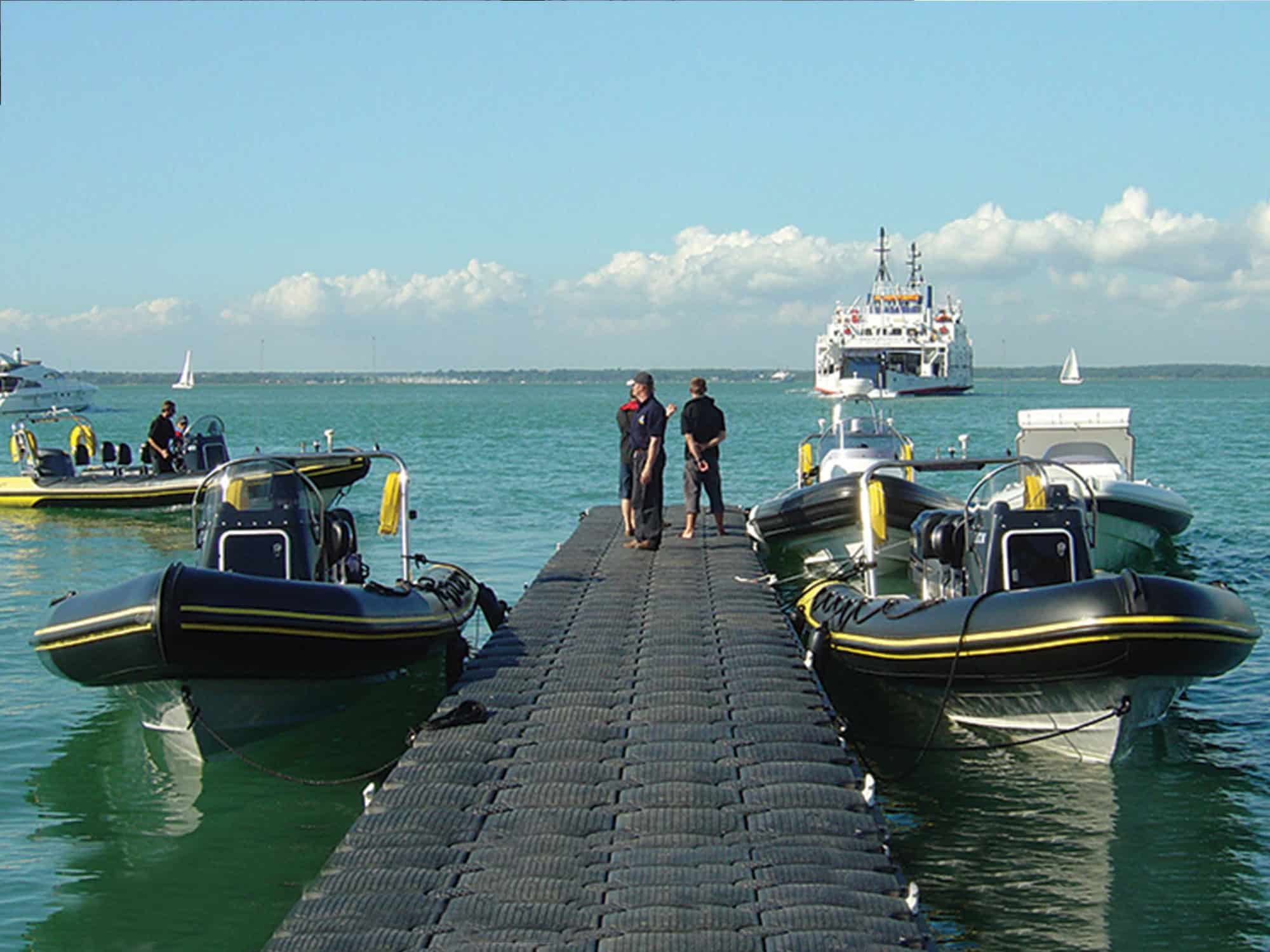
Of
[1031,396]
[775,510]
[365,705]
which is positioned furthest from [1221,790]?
[1031,396]

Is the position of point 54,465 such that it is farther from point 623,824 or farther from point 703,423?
point 623,824

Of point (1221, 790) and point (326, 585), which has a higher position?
point (326, 585)

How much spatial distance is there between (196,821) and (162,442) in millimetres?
15735

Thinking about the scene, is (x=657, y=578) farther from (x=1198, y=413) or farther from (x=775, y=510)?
(x=1198, y=413)

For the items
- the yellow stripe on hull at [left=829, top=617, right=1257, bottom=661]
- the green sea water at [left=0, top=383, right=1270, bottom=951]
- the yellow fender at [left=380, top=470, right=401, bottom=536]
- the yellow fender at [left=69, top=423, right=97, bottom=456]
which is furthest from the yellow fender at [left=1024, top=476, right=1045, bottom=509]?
the yellow fender at [left=69, top=423, right=97, bottom=456]

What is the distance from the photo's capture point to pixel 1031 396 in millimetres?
109062

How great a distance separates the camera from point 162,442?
22453 millimetres

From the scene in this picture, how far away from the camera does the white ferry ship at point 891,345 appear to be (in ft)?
282

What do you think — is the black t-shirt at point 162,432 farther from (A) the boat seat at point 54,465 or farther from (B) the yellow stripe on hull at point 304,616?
(B) the yellow stripe on hull at point 304,616

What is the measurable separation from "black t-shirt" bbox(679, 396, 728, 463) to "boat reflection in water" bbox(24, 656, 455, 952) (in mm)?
3791

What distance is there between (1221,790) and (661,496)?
5454 millimetres

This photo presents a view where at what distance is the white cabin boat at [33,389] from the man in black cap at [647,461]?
71341 millimetres

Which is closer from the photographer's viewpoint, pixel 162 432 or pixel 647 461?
pixel 647 461

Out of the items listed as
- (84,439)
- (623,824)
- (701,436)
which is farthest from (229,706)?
(84,439)
